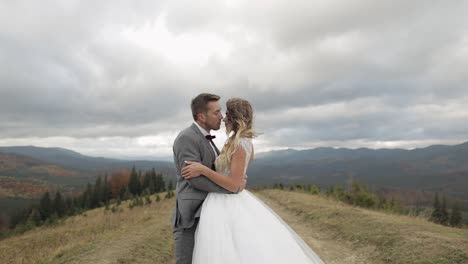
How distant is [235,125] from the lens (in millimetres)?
4156

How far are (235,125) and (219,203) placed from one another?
0.94 metres

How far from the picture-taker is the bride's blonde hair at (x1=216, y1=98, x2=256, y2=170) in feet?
13.0

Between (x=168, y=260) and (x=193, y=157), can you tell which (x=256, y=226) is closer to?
(x=193, y=157)

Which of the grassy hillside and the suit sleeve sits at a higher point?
the suit sleeve

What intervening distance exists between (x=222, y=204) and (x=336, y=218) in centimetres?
1132

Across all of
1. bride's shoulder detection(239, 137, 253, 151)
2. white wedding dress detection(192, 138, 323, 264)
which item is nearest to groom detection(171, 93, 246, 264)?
white wedding dress detection(192, 138, 323, 264)

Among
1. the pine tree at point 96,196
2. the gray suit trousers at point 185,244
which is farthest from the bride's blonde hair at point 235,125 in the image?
the pine tree at point 96,196

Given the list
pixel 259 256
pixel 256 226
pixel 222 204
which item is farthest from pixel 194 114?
pixel 259 256

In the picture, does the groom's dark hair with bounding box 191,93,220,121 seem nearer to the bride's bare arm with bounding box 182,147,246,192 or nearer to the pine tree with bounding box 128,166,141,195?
the bride's bare arm with bounding box 182,147,246,192

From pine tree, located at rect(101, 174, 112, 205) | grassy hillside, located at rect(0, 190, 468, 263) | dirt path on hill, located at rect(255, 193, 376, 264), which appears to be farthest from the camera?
pine tree, located at rect(101, 174, 112, 205)

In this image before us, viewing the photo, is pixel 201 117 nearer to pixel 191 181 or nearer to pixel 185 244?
pixel 191 181

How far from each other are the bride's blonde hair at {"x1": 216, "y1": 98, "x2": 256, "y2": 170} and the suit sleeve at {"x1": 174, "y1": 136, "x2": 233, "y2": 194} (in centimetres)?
25

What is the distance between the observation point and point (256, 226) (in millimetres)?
3912

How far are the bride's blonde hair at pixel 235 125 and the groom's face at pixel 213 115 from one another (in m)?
0.19
